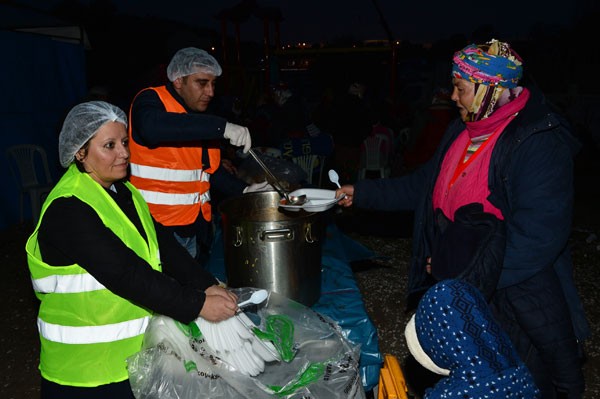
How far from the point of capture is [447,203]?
2.03 meters

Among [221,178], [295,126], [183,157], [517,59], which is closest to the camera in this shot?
[517,59]

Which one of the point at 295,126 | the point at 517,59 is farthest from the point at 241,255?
the point at 295,126

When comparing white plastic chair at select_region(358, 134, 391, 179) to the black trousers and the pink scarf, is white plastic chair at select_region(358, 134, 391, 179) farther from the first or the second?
the black trousers

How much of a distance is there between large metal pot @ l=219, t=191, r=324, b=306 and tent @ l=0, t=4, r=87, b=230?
5.35 metres

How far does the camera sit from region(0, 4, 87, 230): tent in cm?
669

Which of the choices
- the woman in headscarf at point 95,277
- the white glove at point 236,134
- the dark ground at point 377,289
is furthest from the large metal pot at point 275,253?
the dark ground at point 377,289

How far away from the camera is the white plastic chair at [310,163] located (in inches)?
250

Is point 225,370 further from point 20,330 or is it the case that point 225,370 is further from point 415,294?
point 20,330

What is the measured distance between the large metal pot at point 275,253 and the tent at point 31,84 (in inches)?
210

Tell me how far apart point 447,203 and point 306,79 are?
43.6 feet

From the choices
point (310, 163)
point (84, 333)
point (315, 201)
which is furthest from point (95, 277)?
point (310, 163)

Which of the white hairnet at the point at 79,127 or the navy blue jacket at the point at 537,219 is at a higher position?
the white hairnet at the point at 79,127

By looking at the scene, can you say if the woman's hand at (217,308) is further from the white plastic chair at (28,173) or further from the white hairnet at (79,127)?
the white plastic chair at (28,173)

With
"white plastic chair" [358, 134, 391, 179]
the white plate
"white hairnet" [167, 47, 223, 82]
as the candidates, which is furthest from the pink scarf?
"white plastic chair" [358, 134, 391, 179]
